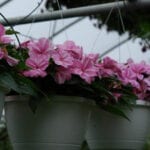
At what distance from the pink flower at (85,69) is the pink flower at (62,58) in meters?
0.02

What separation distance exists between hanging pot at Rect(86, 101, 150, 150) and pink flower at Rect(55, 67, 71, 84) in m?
0.19

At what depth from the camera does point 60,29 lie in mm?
6762

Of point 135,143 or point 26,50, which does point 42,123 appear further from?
point 135,143

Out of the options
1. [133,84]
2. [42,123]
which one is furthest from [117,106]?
[42,123]

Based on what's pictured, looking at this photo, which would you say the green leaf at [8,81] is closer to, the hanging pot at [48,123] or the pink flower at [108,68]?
the hanging pot at [48,123]

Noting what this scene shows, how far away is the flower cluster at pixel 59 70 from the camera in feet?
3.11

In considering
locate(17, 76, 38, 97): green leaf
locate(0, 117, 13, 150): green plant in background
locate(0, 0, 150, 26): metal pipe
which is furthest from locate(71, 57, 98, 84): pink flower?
locate(0, 0, 150, 26): metal pipe

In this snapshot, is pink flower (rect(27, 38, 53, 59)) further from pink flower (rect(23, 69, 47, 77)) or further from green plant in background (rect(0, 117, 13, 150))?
green plant in background (rect(0, 117, 13, 150))

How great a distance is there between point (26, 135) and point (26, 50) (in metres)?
0.17

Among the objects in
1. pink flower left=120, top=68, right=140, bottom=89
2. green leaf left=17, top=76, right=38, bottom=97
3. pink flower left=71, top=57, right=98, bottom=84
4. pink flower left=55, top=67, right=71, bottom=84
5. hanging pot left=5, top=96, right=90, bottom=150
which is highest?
green leaf left=17, top=76, right=38, bottom=97

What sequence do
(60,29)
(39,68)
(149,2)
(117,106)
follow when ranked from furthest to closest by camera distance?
(60,29) < (149,2) < (117,106) < (39,68)

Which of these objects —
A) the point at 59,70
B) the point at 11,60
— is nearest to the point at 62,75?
the point at 59,70

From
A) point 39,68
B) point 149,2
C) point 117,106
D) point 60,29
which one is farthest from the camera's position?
point 60,29

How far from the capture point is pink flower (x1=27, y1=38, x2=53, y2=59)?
3.33ft
